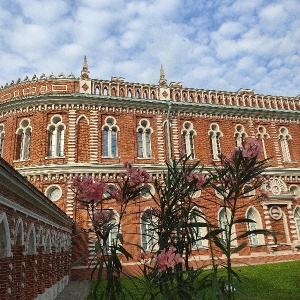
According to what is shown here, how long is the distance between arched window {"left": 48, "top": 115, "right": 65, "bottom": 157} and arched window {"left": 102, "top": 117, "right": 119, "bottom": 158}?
2.68m

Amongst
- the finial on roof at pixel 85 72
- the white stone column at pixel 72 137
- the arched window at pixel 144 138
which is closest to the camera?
the white stone column at pixel 72 137

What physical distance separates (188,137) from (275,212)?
27.1 feet

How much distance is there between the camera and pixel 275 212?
2391 cm

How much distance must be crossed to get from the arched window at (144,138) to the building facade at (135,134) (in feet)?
0.23

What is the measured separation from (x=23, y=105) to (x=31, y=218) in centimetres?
1412

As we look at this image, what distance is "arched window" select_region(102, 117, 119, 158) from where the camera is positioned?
22.0 metres

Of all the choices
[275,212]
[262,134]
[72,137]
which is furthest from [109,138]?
[275,212]

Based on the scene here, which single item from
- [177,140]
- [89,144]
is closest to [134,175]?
[89,144]

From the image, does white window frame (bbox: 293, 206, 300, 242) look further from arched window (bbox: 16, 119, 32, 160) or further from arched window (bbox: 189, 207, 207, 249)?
arched window (bbox: 189, 207, 207, 249)

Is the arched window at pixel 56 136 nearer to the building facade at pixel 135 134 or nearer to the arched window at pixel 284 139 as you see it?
the building facade at pixel 135 134

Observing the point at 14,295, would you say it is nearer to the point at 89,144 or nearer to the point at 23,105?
the point at 89,144

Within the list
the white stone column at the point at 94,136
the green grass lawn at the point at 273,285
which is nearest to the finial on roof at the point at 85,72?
the white stone column at the point at 94,136

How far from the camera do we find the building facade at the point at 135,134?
68.6 ft

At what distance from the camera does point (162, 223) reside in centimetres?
498
